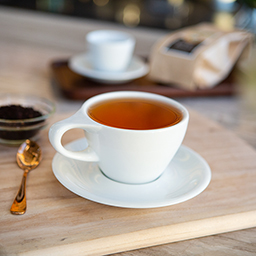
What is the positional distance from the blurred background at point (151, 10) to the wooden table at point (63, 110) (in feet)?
0.16

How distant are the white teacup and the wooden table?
0.20 ft

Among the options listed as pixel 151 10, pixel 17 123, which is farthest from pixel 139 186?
pixel 151 10

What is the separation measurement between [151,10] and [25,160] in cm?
120

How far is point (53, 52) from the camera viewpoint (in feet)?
5.05

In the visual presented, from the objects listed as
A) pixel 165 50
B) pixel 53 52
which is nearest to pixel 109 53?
pixel 165 50

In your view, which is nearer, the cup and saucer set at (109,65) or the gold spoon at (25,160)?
the gold spoon at (25,160)

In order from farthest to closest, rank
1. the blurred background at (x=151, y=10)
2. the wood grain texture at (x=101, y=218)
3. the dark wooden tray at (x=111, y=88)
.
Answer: the blurred background at (x=151, y=10), the dark wooden tray at (x=111, y=88), the wood grain texture at (x=101, y=218)

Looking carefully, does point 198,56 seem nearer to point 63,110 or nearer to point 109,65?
point 109,65

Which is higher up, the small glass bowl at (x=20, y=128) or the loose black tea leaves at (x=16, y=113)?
the loose black tea leaves at (x=16, y=113)

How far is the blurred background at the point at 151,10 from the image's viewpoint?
151 cm

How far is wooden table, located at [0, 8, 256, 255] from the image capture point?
445 mm

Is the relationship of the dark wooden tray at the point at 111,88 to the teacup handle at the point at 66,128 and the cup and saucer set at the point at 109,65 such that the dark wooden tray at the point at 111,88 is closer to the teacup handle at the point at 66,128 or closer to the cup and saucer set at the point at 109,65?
the cup and saucer set at the point at 109,65

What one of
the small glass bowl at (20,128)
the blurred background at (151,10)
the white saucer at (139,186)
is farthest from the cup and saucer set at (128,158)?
the blurred background at (151,10)

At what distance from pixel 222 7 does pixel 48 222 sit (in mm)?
1347
